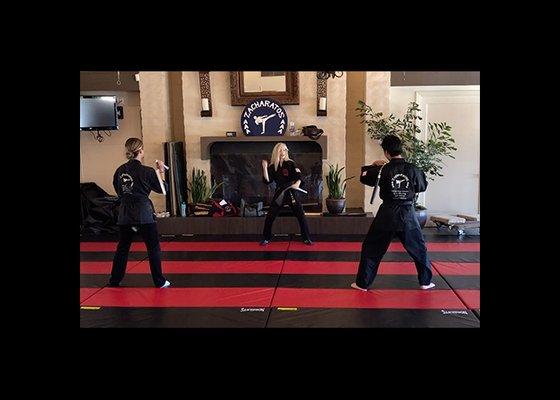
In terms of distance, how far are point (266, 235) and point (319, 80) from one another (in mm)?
2754

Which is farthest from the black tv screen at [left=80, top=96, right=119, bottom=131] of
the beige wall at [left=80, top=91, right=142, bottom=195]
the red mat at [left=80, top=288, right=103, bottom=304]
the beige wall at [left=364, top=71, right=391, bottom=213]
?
the beige wall at [left=364, top=71, right=391, bottom=213]

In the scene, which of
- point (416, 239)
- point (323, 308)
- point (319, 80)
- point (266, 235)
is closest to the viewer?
point (323, 308)

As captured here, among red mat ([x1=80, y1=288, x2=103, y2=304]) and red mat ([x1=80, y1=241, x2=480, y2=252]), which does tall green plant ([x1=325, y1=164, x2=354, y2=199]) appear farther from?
red mat ([x1=80, y1=288, x2=103, y2=304])

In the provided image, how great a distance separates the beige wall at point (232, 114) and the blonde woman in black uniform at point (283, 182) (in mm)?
1611

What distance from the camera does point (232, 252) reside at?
5.93 m

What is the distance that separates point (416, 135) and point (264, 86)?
255 centimetres

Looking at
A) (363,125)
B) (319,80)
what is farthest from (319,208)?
(319,80)

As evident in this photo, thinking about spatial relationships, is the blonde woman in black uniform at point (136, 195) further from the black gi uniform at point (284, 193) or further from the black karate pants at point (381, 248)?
the black gi uniform at point (284, 193)

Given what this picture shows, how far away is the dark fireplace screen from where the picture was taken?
7734mm

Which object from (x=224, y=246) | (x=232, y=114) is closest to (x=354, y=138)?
(x=232, y=114)

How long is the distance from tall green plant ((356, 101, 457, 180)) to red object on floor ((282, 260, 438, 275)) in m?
2.20
